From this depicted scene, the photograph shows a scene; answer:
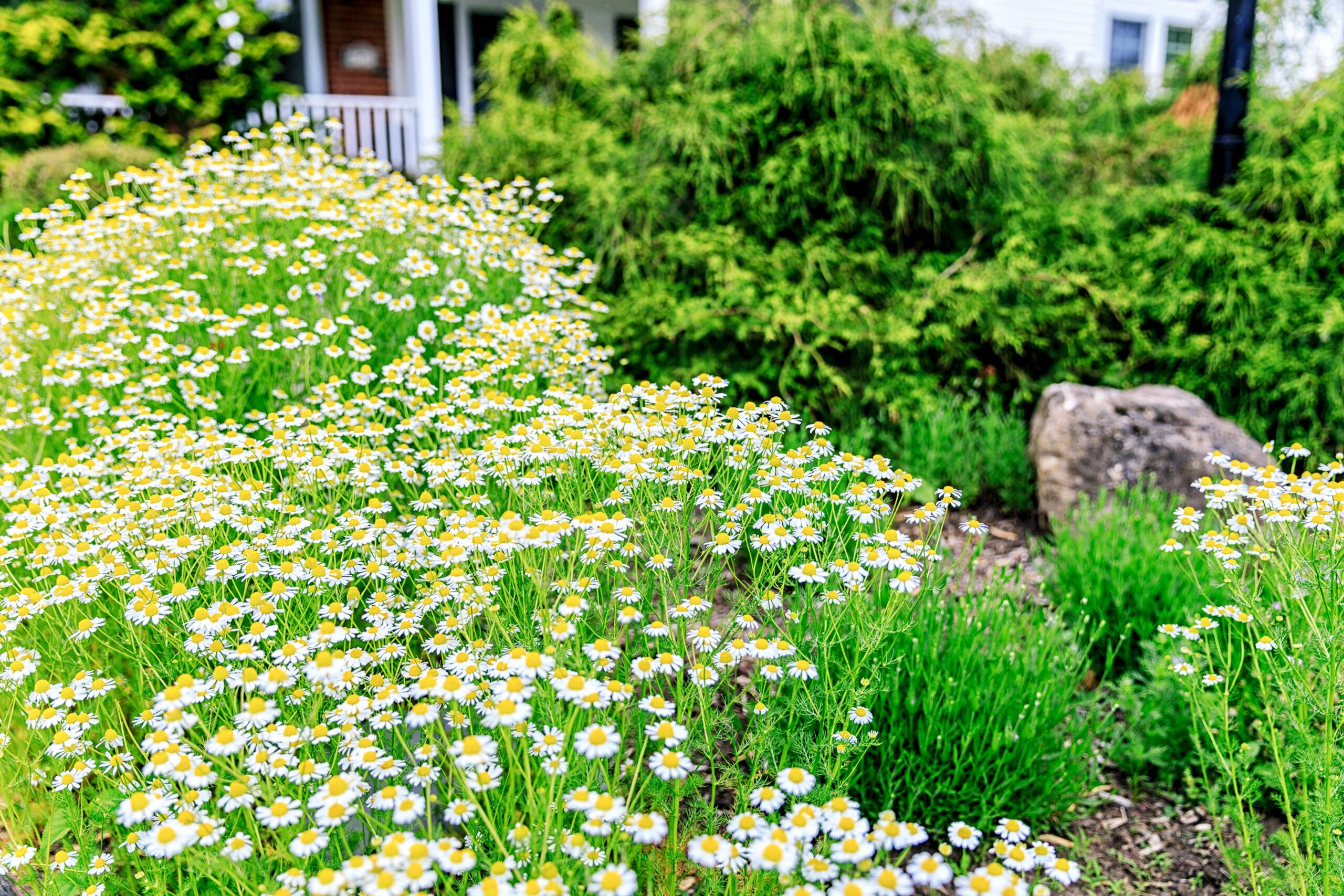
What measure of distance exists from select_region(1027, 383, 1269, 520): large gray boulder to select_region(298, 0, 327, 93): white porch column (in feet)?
34.3

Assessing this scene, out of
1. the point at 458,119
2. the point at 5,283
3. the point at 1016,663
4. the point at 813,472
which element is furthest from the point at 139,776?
the point at 458,119

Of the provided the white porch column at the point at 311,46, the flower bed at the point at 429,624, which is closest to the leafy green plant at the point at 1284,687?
the flower bed at the point at 429,624

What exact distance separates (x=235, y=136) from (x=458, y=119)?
3171mm

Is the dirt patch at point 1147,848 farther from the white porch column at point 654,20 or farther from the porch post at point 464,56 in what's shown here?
the porch post at point 464,56

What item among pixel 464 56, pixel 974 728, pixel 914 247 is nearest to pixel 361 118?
pixel 464 56

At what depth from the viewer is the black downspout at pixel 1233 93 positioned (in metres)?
4.89

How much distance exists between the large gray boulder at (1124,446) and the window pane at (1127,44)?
10555 millimetres

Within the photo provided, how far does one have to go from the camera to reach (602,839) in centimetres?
176

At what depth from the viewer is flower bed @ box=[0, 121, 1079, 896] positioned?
157 centimetres

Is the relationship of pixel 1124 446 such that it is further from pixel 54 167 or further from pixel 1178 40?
pixel 1178 40

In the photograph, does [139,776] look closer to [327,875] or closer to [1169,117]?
[327,875]

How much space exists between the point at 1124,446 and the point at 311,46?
35.7ft

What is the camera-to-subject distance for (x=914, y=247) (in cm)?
524

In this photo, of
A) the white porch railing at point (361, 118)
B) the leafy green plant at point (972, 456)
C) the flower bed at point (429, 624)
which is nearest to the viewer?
the flower bed at point (429, 624)
